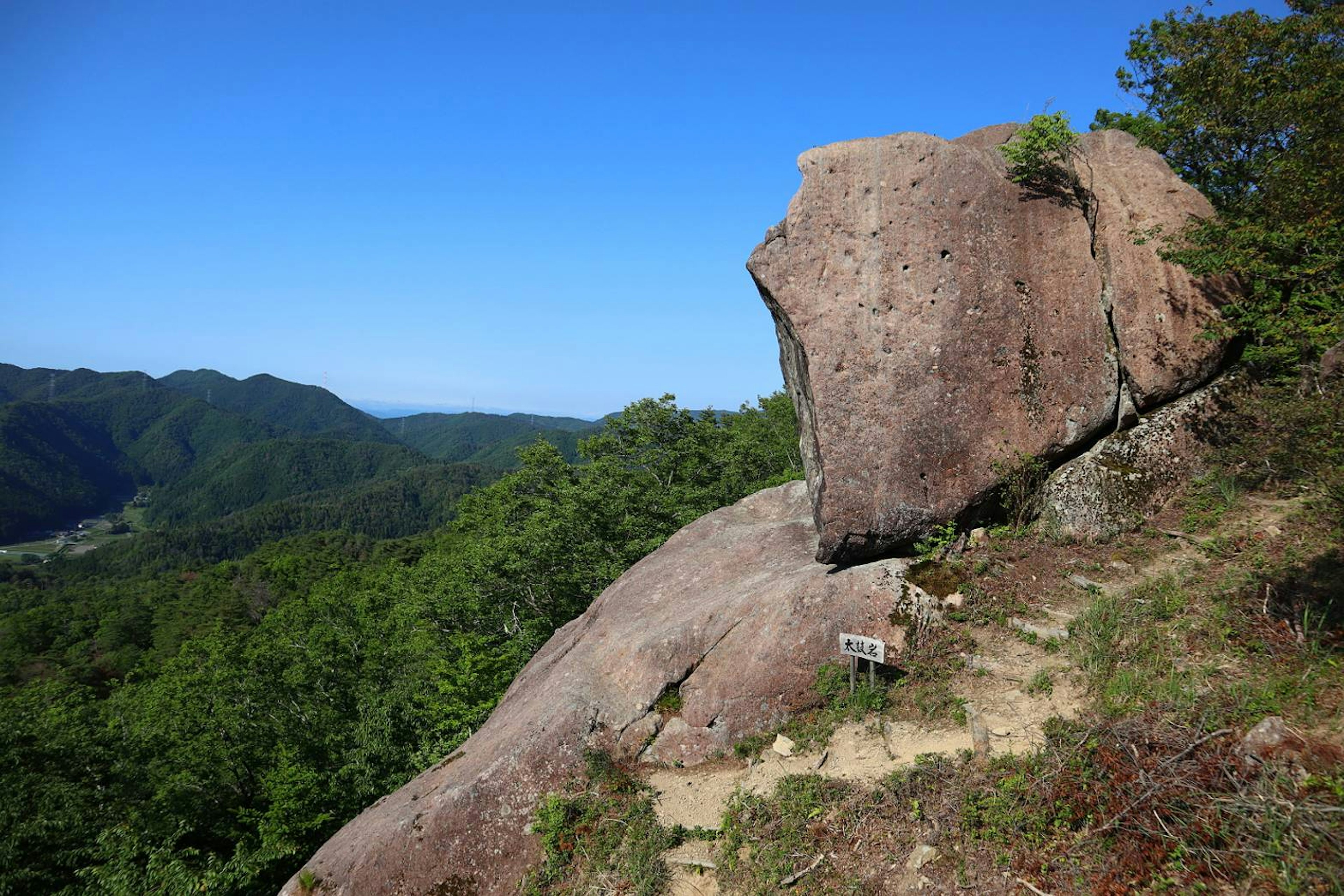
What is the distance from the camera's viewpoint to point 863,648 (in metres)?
8.91

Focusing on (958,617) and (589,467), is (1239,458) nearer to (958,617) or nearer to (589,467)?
(958,617)

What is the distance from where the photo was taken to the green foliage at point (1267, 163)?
9.38 metres

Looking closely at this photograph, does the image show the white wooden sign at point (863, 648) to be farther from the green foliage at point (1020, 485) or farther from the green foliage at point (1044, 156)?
the green foliage at point (1044, 156)

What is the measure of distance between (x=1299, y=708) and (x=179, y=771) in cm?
3262

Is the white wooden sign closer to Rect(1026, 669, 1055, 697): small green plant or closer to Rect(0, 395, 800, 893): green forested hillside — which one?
Rect(1026, 669, 1055, 697): small green plant

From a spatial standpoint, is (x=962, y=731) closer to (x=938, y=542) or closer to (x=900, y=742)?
(x=900, y=742)

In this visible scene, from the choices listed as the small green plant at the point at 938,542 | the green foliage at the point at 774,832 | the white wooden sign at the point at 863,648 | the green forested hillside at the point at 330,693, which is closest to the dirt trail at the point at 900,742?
the green foliage at the point at 774,832

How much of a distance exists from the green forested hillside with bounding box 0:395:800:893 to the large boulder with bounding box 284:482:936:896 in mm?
6891

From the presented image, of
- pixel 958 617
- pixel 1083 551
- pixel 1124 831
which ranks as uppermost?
pixel 1083 551

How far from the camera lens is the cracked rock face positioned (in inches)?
430

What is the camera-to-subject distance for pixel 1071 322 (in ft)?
37.1

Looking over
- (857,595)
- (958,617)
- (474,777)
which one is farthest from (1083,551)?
(474,777)

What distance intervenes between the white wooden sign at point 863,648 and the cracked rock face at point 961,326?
7.83 ft

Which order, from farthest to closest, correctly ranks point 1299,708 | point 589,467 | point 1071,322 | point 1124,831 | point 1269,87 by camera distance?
point 589,467 < point 1269,87 < point 1071,322 < point 1299,708 < point 1124,831
